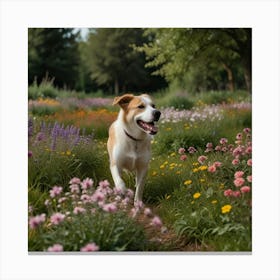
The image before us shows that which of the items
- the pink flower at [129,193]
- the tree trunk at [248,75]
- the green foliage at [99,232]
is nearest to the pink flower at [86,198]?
the green foliage at [99,232]

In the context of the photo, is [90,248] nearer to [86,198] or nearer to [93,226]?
[93,226]

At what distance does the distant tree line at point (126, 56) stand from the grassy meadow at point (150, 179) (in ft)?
0.67

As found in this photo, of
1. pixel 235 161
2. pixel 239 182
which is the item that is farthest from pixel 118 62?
pixel 239 182

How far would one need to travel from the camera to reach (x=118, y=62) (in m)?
5.14

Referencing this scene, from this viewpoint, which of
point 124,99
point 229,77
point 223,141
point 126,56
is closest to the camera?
point 124,99

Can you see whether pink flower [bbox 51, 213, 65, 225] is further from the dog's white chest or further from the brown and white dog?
the dog's white chest

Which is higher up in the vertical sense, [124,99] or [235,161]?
[124,99]

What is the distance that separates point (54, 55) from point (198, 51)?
1.73 meters

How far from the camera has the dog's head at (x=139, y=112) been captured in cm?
462

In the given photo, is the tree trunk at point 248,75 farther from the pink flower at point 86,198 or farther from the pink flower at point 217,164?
the pink flower at point 86,198
